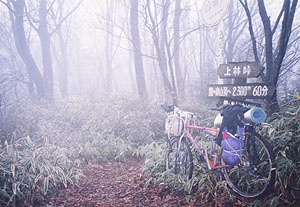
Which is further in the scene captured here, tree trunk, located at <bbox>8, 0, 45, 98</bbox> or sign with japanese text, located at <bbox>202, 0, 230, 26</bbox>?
tree trunk, located at <bbox>8, 0, 45, 98</bbox>

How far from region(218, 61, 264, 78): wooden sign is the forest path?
2.35 metres

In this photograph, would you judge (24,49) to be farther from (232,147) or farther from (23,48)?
(232,147)

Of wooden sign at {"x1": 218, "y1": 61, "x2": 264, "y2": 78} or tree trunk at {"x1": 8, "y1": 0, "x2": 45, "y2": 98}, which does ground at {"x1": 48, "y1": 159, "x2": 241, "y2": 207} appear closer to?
wooden sign at {"x1": 218, "y1": 61, "x2": 264, "y2": 78}

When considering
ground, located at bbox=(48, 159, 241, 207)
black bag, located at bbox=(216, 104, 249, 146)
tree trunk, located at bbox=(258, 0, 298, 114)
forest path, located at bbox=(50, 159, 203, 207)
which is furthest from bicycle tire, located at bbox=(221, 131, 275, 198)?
tree trunk, located at bbox=(258, 0, 298, 114)

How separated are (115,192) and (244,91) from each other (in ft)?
10.5

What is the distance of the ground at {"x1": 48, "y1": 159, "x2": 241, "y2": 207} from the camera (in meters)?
3.83

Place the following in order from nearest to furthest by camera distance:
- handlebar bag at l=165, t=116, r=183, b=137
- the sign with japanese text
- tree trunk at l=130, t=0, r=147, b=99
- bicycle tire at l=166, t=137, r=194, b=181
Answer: bicycle tire at l=166, t=137, r=194, b=181, handlebar bag at l=165, t=116, r=183, b=137, the sign with japanese text, tree trunk at l=130, t=0, r=147, b=99

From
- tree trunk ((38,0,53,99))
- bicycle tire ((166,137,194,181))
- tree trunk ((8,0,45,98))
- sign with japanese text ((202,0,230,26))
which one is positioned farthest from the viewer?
tree trunk ((38,0,53,99))

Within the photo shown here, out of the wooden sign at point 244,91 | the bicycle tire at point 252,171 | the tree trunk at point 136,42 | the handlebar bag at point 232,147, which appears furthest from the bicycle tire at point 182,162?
the tree trunk at point 136,42

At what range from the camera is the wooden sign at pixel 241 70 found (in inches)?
150

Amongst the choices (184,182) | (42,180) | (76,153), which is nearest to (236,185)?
(184,182)

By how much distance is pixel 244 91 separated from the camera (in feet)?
12.6

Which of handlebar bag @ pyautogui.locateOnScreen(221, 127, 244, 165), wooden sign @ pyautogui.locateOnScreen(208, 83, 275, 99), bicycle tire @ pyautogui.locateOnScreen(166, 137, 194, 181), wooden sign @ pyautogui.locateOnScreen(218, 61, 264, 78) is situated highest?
wooden sign @ pyautogui.locateOnScreen(218, 61, 264, 78)

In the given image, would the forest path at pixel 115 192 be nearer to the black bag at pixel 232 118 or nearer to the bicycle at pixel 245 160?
the bicycle at pixel 245 160
